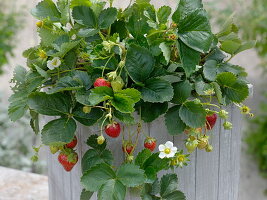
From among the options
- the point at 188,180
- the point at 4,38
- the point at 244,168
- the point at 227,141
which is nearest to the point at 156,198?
the point at 188,180

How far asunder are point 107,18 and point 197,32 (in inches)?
8.0

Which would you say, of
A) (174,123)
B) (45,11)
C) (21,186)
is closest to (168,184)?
(174,123)

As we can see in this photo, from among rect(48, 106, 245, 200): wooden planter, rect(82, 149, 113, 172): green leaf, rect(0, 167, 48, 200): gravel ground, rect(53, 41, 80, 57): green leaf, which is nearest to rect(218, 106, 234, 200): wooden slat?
rect(48, 106, 245, 200): wooden planter

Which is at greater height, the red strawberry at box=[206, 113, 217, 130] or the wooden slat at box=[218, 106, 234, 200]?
the red strawberry at box=[206, 113, 217, 130]

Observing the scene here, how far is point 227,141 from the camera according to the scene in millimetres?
1187

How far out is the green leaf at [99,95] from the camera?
88 cm

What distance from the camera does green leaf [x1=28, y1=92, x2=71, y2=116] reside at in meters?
0.96

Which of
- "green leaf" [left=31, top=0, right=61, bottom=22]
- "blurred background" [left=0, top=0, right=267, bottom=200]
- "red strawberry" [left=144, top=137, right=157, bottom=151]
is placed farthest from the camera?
"blurred background" [left=0, top=0, right=267, bottom=200]

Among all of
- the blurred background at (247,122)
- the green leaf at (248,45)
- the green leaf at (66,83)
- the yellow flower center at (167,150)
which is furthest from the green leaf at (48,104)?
the blurred background at (247,122)

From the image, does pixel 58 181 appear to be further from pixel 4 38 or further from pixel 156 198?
pixel 4 38

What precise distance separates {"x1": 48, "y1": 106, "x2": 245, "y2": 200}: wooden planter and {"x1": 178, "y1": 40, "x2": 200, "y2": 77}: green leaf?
0.57 ft

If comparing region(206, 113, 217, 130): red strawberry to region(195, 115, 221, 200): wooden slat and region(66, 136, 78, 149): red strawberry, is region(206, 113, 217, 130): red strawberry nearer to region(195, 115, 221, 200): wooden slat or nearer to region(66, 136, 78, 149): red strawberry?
region(195, 115, 221, 200): wooden slat

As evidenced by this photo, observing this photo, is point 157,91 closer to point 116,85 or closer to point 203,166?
point 116,85

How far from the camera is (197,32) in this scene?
0.94 m
